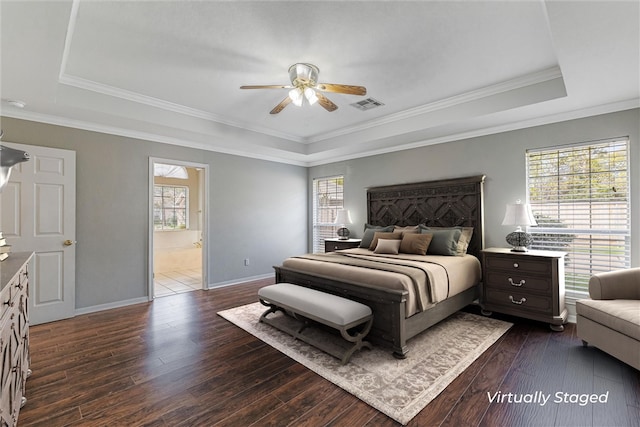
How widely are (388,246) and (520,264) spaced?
1589 millimetres

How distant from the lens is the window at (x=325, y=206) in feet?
20.9

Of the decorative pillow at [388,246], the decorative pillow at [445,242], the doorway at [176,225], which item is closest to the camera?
the decorative pillow at [445,242]

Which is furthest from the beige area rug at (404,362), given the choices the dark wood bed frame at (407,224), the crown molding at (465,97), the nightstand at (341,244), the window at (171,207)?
the window at (171,207)

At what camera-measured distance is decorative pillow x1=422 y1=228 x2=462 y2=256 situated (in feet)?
13.0

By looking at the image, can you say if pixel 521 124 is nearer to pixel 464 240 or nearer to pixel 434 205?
pixel 434 205

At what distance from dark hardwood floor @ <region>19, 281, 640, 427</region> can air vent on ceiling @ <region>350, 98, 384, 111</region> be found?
10.1 ft

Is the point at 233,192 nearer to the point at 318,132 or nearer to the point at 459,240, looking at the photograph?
the point at 318,132

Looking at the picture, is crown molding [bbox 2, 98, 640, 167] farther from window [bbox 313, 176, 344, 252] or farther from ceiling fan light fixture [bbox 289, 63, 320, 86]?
ceiling fan light fixture [bbox 289, 63, 320, 86]

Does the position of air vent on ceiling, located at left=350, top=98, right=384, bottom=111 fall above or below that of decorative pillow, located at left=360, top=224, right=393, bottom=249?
above

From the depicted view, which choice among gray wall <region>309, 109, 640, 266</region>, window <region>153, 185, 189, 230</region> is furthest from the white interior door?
gray wall <region>309, 109, 640, 266</region>

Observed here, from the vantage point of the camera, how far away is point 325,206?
262 inches

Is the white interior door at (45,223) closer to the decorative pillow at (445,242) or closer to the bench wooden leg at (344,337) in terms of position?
the bench wooden leg at (344,337)

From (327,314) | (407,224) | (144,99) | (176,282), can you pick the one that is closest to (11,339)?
(327,314)

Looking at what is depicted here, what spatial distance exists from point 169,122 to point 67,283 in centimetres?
242
